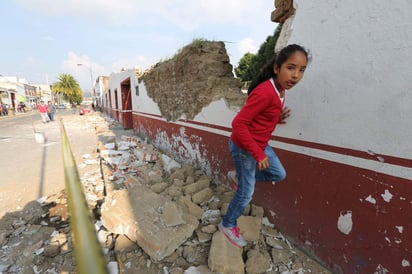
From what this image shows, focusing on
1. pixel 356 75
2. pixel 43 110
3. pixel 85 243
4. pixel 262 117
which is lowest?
pixel 43 110

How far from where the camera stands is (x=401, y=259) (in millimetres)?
1544

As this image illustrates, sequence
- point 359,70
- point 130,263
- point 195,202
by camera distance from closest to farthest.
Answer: point 359,70 → point 130,263 → point 195,202

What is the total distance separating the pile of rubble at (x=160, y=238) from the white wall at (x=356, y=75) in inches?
47.2

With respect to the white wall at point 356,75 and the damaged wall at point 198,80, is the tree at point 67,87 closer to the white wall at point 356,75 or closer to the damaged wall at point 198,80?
the damaged wall at point 198,80

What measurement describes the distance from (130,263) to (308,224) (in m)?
1.81

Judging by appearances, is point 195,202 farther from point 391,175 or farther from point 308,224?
point 391,175

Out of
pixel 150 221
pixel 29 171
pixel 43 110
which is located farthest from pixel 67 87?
pixel 150 221

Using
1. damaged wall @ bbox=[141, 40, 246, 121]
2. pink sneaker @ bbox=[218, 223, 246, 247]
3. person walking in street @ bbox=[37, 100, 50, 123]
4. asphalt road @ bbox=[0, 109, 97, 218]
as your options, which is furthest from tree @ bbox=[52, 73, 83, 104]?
pink sneaker @ bbox=[218, 223, 246, 247]

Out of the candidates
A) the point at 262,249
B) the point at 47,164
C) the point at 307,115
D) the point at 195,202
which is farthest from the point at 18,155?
the point at 307,115

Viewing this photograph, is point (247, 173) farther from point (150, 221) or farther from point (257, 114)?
point (150, 221)

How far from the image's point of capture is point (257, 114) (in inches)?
67.6

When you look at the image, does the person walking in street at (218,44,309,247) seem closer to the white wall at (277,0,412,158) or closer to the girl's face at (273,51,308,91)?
the girl's face at (273,51,308,91)

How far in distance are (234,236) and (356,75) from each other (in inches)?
70.7

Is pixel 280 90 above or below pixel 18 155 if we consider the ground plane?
above
